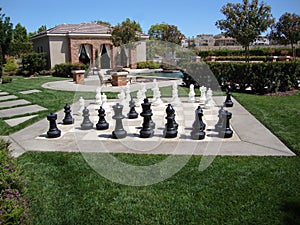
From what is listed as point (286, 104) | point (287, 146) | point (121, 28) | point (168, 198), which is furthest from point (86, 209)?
point (121, 28)

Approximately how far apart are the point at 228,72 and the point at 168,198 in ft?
34.0

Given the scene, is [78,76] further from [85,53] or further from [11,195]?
[11,195]

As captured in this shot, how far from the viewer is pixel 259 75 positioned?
12062 mm

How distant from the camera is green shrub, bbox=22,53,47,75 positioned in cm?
2352

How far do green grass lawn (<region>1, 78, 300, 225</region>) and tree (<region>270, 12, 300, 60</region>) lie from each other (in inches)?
925

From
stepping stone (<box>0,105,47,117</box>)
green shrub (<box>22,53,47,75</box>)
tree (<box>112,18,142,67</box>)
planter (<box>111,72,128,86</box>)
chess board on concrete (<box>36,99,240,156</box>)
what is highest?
tree (<box>112,18,142,67</box>)

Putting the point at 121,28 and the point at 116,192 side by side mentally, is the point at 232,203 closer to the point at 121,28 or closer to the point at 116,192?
the point at 116,192

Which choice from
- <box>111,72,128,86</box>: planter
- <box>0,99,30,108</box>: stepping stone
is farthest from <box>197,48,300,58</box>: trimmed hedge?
<box>0,99,30,108</box>: stepping stone

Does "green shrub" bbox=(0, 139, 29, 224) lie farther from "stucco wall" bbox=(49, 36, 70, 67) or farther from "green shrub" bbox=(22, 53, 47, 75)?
"stucco wall" bbox=(49, 36, 70, 67)

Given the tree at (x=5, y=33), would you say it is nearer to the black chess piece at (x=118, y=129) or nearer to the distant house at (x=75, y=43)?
the distant house at (x=75, y=43)

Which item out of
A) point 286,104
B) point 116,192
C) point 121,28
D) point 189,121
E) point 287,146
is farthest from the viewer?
point 121,28

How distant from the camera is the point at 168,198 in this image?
349 centimetres

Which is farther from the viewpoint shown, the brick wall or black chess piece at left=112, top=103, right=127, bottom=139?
the brick wall

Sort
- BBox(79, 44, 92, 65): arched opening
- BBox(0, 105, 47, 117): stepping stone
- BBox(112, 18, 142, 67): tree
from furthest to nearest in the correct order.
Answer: BBox(79, 44, 92, 65): arched opening < BBox(112, 18, 142, 67): tree < BBox(0, 105, 47, 117): stepping stone
